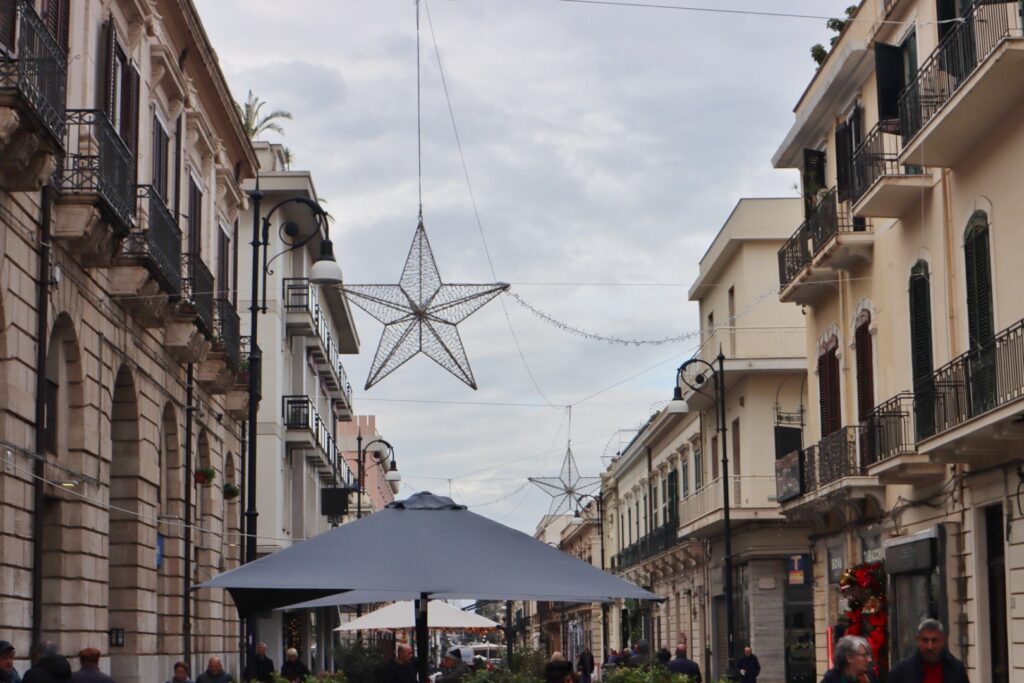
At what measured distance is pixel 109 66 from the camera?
21094mm

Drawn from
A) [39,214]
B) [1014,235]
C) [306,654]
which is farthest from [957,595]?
[306,654]

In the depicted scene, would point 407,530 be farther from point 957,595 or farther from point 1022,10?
point 957,595

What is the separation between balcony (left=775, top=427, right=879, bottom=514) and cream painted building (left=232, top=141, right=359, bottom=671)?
12.5m

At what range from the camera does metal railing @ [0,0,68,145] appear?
48.1 feet

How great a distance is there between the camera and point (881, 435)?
2456cm

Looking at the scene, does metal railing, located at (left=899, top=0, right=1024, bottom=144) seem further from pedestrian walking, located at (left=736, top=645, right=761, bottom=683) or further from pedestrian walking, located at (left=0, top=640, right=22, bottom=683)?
pedestrian walking, located at (left=736, top=645, right=761, bottom=683)

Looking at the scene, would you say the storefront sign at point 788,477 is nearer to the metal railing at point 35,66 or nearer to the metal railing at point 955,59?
the metal railing at point 955,59

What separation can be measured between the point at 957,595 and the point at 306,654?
30.7 metres

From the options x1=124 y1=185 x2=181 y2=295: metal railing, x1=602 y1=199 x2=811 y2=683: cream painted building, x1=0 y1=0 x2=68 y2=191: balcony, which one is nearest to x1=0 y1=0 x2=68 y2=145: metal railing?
x1=0 y1=0 x2=68 y2=191: balcony

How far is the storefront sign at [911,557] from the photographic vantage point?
23141 millimetres

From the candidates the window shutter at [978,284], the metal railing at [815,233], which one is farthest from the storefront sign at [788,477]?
the window shutter at [978,284]

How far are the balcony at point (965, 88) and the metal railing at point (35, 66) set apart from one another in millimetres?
10132

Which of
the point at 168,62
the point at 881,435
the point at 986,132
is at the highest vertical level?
the point at 168,62

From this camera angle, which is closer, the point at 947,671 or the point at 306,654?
the point at 947,671
